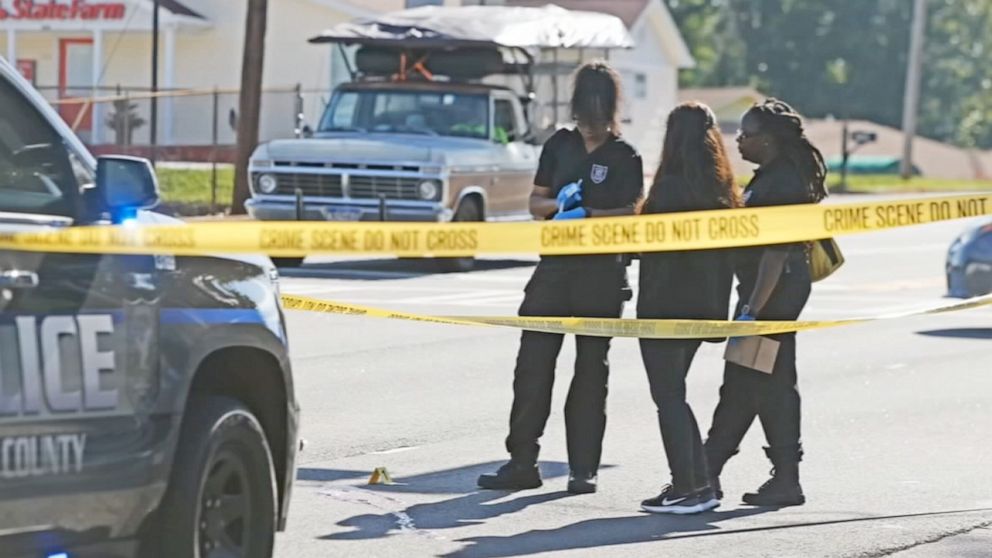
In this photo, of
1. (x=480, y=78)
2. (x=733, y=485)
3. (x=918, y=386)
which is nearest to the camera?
(x=733, y=485)

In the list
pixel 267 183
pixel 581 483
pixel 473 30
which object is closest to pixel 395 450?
pixel 581 483

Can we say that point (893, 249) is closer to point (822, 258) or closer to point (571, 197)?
point (822, 258)

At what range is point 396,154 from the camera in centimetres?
2191

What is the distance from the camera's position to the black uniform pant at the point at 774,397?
9.02m

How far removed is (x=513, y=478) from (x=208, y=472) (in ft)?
10.9

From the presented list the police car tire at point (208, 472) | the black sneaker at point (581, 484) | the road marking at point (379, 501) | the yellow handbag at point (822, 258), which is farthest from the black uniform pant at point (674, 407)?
the police car tire at point (208, 472)

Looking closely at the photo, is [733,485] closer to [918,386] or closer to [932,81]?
[918,386]

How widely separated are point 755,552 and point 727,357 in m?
1.33

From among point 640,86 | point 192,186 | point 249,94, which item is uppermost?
point 640,86

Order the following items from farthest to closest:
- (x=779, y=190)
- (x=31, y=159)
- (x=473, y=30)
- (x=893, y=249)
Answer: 1. (x=893, y=249)
2. (x=473, y=30)
3. (x=779, y=190)
4. (x=31, y=159)

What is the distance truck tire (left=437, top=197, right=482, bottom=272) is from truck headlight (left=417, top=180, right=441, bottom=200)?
37 centimetres

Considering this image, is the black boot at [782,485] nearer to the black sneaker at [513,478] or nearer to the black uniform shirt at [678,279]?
the black uniform shirt at [678,279]

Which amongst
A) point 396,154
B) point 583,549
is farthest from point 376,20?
point 583,549

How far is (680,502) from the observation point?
28.6ft
